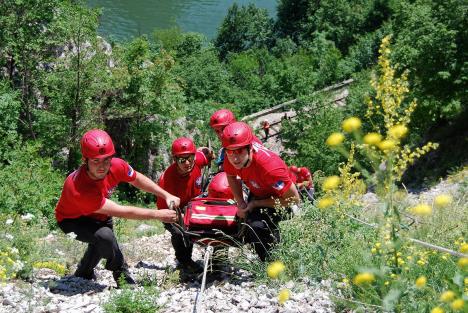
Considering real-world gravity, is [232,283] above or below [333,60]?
above

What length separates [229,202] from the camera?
19.1 ft

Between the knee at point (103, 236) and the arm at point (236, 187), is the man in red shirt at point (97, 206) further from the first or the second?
the arm at point (236, 187)

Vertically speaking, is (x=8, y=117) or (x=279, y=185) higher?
(x=279, y=185)

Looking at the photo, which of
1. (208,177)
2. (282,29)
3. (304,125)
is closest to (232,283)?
(208,177)

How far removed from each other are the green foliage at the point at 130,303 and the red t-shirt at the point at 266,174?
1.41 metres

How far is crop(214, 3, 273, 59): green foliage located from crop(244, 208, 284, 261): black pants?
48.6m

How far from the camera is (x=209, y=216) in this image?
5449 mm

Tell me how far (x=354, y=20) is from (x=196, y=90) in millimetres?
20460

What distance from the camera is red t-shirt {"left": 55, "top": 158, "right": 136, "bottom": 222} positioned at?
503 centimetres

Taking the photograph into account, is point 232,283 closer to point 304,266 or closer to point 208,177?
point 304,266

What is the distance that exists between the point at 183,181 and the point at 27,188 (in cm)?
585

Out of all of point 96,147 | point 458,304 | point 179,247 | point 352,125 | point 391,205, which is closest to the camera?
point 458,304

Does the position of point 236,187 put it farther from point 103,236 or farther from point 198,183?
point 103,236

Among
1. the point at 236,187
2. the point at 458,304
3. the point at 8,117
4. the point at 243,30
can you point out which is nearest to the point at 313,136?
the point at 8,117
